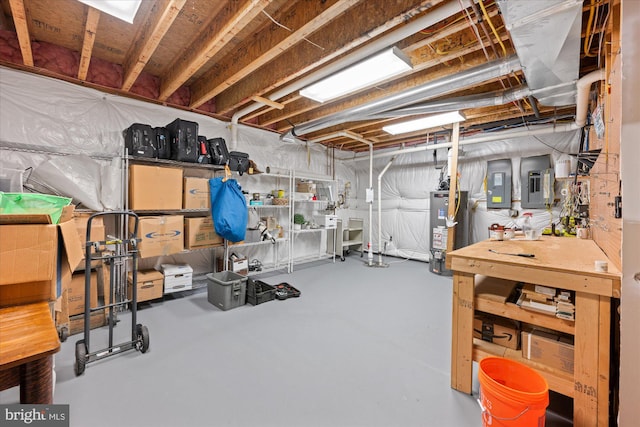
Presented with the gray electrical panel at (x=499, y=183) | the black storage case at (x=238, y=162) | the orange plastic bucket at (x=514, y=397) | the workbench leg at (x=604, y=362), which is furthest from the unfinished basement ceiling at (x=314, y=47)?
the orange plastic bucket at (x=514, y=397)

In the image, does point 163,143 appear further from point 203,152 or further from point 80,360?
point 80,360

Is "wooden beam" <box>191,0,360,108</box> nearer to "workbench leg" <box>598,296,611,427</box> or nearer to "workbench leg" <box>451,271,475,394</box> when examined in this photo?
"workbench leg" <box>451,271,475,394</box>

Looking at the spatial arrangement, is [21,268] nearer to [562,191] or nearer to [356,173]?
[562,191]

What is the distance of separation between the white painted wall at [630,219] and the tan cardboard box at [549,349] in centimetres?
49

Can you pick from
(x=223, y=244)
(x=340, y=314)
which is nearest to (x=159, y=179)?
(x=223, y=244)

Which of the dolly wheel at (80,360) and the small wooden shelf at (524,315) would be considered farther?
the dolly wheel at (80,360)

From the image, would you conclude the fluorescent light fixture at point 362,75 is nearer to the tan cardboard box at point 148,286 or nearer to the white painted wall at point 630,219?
the white painted wall at point 630,219

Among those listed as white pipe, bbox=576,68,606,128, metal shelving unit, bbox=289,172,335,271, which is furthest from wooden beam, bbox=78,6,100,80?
white pipe, bbox=576,68,606,128

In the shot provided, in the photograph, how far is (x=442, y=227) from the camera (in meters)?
4.69

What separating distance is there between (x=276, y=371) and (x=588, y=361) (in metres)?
1.78

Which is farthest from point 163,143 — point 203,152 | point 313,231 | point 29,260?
point 313,231

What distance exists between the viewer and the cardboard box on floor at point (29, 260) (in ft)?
3.02

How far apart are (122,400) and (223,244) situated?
220cm

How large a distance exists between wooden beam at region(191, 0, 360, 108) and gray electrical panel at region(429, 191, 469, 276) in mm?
3610
